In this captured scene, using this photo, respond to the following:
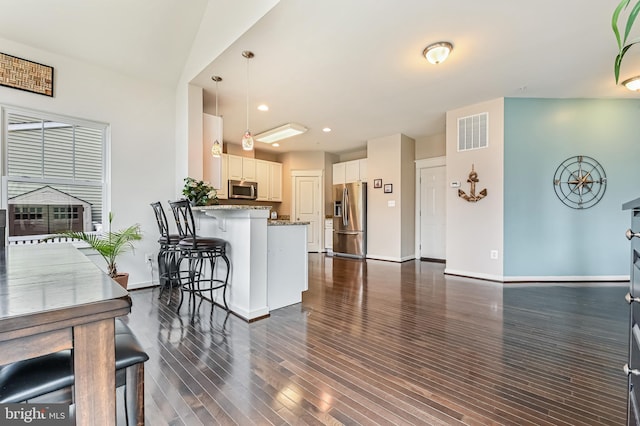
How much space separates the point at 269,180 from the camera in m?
7.00

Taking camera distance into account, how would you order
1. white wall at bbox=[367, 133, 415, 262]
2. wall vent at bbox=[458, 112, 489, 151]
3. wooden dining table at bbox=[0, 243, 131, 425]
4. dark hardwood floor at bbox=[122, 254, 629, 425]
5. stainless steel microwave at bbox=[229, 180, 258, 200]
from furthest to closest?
stainless steel microwave at bbox=[229, 180, 258, 200] < white wall at bbox=[367, 133, 415, 262] < wall vent at bbox=[458, 112, 489, 151] < dark hardwood floor at bbox=[122, 254, 629, 425] < wooden dining table at bbox=[0, 243, 131, 425]

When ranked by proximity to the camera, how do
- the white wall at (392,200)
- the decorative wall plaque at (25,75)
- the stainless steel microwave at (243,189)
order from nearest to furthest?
the decorative wall plaque at (25,75) < the white wall at (392,200) < the stainless steel microwave at (243,189)

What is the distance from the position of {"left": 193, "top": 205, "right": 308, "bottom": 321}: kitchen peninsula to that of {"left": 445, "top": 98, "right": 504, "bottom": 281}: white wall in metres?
2.67

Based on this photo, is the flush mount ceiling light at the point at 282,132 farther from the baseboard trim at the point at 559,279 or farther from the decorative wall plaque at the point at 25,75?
the baseboard trim at the point at 559,279

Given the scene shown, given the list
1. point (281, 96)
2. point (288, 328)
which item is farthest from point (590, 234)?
point (281, 96)

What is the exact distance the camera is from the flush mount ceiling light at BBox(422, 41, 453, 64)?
274cm

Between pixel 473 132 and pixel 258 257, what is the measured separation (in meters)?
3.76

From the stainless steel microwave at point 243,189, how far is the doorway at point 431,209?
365 centimetres

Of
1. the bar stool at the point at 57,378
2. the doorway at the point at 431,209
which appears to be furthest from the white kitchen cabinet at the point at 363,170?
the bar stool at the point at 57,378

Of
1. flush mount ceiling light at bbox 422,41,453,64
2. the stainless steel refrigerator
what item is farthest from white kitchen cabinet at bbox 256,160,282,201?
flush mount ceiling light at bbox 422,41,453,64

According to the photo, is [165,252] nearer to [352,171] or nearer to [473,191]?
[473,191]

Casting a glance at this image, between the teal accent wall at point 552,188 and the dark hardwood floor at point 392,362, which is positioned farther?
the teal accent wall at point 552,188

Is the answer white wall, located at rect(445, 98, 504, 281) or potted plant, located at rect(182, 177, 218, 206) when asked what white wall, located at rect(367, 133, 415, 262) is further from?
potted plant, located at rect(182, 177, 218, 206)

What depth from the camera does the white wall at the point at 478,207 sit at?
13.4 feet
